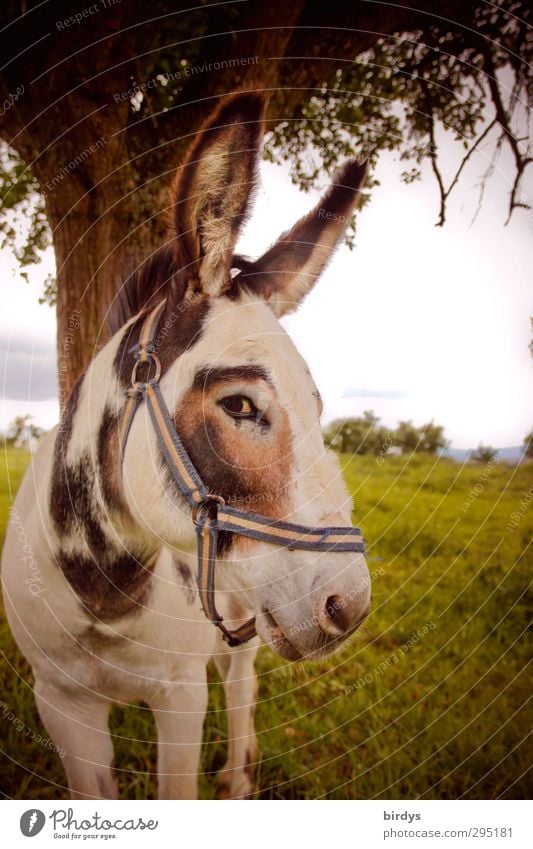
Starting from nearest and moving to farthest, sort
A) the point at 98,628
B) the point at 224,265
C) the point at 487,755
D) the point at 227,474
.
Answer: the point at 227,474
the point at 224,265
the point at 98,628
the point at 487,755

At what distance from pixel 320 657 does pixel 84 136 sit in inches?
79.5

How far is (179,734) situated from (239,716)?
495 mm

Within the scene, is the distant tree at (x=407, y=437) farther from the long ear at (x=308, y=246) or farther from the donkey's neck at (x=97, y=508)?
the donkey's neck at (x=97, y=508)

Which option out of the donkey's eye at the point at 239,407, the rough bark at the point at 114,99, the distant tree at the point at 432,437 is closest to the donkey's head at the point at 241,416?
the donkey's eye at the point at 239,407

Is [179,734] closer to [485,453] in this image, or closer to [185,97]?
[485,453]

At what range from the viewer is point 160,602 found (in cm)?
152

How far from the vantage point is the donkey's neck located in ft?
4.35

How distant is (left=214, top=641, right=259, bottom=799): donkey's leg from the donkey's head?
94 cm

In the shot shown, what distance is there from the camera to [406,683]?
2.18 metres

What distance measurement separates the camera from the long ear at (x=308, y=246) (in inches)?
55.3

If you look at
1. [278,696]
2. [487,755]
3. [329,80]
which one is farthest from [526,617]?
[329,80]
